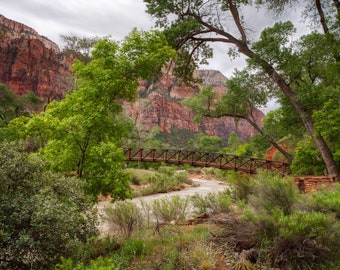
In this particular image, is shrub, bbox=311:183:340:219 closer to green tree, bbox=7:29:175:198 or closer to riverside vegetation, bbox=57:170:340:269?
riverside vegetation, bbox=57:170:340:269

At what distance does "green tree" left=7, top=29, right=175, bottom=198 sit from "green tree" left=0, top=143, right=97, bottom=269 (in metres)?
1.45

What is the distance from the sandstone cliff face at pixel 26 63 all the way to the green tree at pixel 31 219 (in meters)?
60.4

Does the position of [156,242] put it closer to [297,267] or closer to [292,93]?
[297,267]

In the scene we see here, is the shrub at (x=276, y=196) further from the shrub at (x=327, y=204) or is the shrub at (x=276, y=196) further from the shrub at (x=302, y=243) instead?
the shrub at (x=302, y=243)

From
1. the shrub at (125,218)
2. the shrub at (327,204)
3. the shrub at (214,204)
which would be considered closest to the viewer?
the shrub at (327,204)

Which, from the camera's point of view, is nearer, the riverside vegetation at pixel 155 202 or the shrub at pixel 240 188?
the riverside vegetation at pixel 155 202

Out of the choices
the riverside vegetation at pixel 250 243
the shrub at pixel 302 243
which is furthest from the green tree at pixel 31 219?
the shrub at pixel 302 243

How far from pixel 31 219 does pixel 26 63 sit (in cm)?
6974

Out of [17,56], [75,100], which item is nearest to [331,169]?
[75,100]

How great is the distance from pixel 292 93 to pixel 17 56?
67603mm

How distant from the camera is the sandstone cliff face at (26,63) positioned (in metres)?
60.3

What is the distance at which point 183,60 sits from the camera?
1064 cm

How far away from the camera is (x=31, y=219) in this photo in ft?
10.1

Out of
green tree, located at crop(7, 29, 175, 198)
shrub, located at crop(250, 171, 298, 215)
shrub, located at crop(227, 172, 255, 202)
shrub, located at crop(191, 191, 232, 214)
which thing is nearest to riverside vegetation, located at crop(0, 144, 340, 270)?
shrub, located at crop(250, 171, 298, 215)
